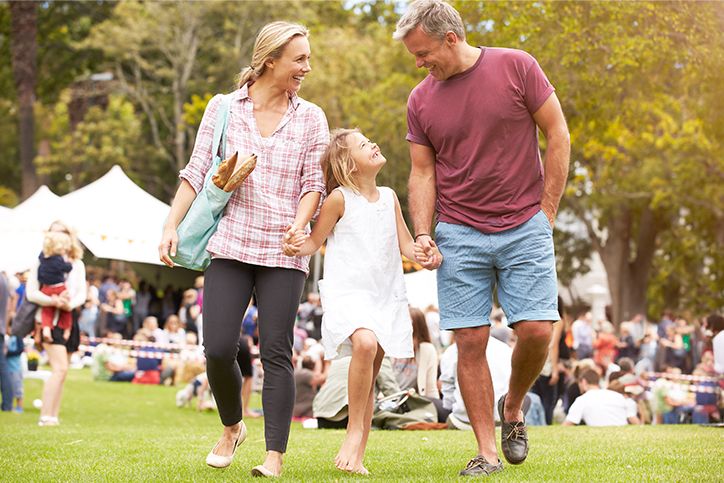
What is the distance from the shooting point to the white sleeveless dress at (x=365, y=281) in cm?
557

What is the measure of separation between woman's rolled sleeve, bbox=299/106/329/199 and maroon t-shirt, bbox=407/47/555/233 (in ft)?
1.82

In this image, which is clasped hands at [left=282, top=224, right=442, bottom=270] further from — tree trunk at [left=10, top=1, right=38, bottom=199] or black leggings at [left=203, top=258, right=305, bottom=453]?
tree trunk at [left=10, top=1, right=38, bottom=199]

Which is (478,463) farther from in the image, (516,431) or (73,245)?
(73,245)

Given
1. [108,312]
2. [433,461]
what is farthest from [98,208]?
[433,461]

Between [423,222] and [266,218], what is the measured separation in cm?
81

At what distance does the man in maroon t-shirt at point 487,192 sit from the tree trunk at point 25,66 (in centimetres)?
3050

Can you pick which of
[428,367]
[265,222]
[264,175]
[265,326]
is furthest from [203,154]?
[428,367]

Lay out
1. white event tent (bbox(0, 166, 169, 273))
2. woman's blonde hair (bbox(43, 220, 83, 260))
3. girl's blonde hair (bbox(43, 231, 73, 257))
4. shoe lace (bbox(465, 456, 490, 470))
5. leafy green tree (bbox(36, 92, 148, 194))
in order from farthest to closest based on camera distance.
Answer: leafy green tree (bbox(36, 92, 148, 194)), white event tent (bbox(0, 166, 169, 273)), woman's blonde hair (bbox(43, 220, 83, 260)), girl's blonde hair (bbox(43, 231, 73, 257)), shoe lace (bbox(465, 456, 490, 470))

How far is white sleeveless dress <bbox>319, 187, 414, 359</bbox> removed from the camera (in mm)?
5566

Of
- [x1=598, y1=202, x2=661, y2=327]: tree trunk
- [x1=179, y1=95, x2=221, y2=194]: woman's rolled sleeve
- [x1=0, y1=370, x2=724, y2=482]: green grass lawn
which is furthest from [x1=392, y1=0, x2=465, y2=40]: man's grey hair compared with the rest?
[x1=598, y1=202, x2=661, y2=327]: tree trunk

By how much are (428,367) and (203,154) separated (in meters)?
6.27

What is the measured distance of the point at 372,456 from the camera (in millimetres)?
6730

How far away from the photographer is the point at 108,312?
26703mm

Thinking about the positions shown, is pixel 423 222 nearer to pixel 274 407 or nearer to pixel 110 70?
pixel 274 407
